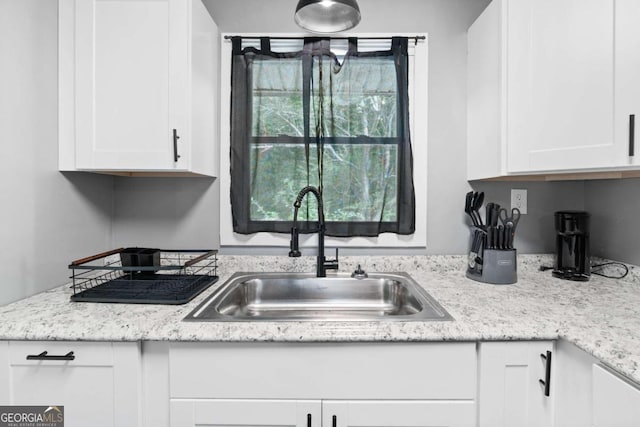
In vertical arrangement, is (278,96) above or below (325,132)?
above

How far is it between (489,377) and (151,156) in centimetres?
146

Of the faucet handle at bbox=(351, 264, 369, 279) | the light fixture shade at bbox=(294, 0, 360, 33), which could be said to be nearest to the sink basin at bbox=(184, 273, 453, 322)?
the faucet handle at bbox=(351, 264, 369, 279)

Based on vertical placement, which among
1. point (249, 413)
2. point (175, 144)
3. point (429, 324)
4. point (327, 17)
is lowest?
point (249, 413)

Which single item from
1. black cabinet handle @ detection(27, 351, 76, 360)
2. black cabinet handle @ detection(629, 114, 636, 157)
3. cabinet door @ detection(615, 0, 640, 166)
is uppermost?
cabinet door @ detection(615, 0, 640, 166)

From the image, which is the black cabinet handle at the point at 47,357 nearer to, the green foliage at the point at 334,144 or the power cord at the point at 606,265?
the green foliage at the point at 334,144

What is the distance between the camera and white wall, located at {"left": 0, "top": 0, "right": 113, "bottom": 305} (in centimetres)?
112

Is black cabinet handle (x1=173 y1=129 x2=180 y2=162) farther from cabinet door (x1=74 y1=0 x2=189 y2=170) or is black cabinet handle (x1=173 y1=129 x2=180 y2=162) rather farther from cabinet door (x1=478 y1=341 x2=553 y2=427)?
cabinet door (x1=478 y1=341 x2=553 y2=427)

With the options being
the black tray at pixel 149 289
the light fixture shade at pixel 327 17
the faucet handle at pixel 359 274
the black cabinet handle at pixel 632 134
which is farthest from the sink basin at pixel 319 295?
the light fixture shade at pixel 327 17

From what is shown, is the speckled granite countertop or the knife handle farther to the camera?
the knife handle

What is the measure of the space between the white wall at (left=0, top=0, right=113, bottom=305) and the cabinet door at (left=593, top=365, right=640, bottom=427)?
1868 mm

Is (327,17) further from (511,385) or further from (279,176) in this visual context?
(511,385)

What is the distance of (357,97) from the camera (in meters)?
1.62

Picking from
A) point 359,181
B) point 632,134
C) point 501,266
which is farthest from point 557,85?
point 359,181

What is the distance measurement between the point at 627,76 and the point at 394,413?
133 cm
